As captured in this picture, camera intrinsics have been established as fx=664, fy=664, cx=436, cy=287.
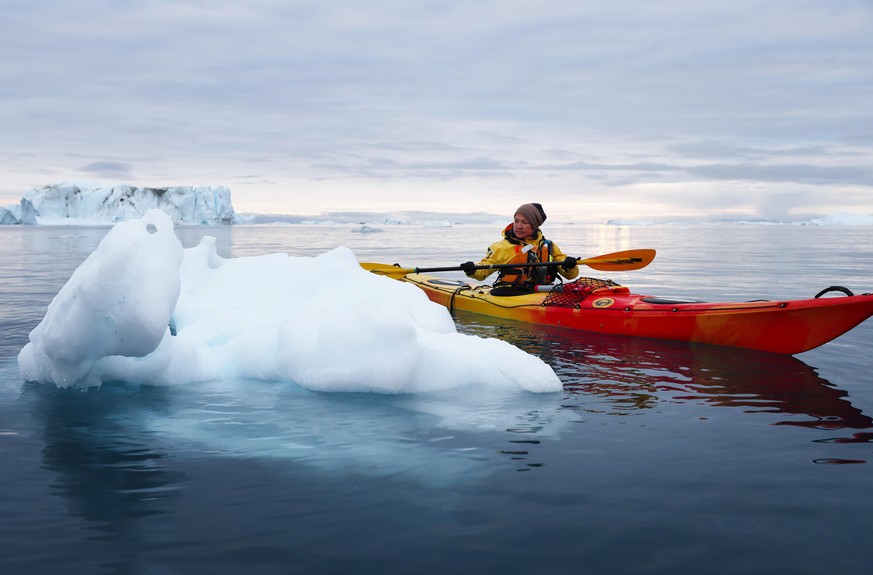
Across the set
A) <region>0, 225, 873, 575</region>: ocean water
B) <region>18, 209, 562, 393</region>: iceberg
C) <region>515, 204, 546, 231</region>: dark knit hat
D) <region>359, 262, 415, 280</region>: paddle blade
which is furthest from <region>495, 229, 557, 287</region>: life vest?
<region>0, 225, 873, 575</region>: ocean water

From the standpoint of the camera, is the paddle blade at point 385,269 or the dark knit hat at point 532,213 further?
the paddle blade at point 385,269

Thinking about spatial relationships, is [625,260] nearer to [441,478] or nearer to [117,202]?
[441,478]

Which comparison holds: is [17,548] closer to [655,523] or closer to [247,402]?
[247,402]

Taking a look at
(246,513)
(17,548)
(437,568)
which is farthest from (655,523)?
(17,548)

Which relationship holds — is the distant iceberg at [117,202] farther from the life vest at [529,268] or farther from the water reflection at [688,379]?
the water reflection at [688,379]

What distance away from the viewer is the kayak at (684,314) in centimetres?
638

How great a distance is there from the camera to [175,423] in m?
4.15

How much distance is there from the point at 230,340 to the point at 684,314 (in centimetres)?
482

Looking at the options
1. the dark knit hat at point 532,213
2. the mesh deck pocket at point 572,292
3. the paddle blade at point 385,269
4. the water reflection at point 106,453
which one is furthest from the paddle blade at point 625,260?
the water reflection at point 106,453

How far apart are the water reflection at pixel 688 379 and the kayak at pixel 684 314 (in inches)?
6.3

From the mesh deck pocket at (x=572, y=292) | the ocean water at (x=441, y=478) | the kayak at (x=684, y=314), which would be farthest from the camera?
the mesh deck pocket at (x=572, y=292)

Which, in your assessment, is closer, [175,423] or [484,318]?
[175,423]

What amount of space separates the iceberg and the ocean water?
0.17 m

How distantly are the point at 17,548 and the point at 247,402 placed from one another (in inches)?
81.2
